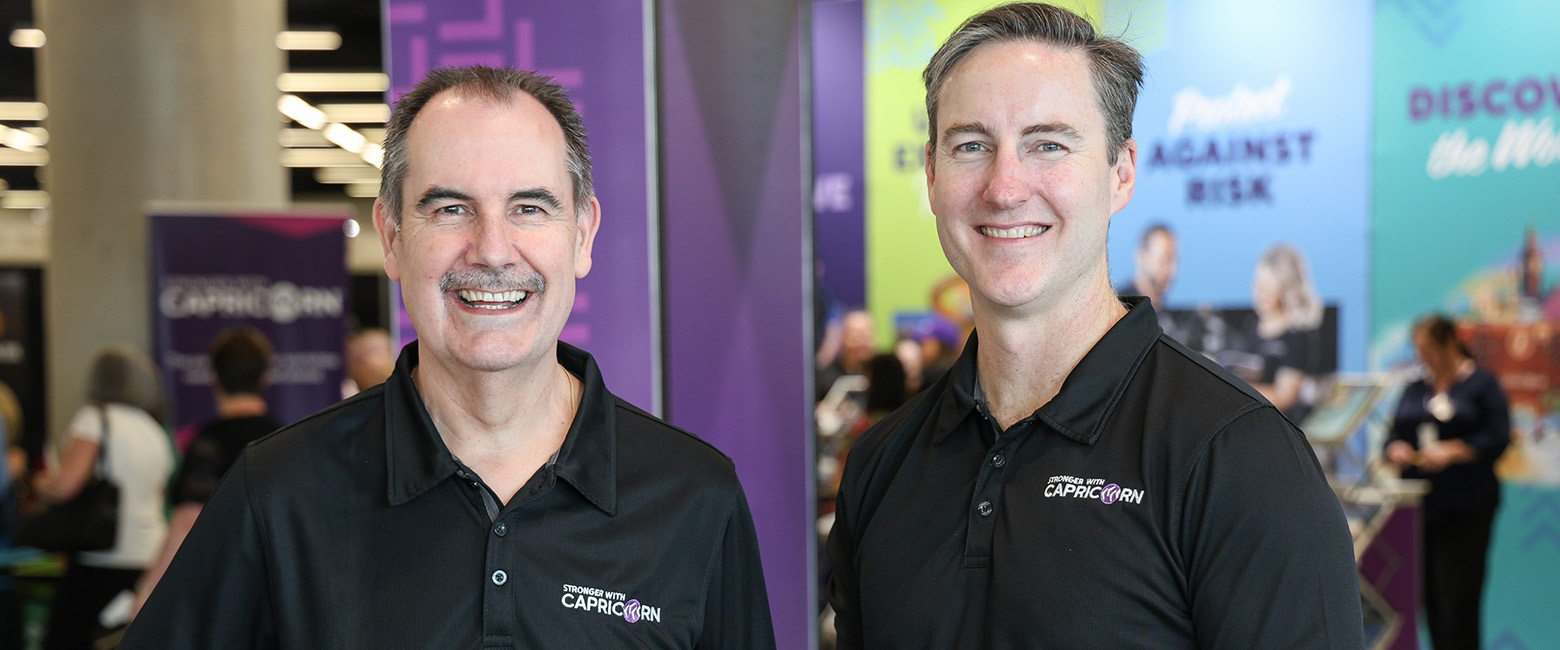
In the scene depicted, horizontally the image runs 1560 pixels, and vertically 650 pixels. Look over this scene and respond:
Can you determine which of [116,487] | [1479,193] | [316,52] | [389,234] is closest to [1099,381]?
[389,234]

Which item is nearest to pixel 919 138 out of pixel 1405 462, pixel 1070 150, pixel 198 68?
pixel 1405 462

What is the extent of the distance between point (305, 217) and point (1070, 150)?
4681 mm

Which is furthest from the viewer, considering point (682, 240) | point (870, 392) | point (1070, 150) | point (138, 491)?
point (870, 392)

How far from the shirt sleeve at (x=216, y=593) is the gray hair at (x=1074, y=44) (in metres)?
1.09

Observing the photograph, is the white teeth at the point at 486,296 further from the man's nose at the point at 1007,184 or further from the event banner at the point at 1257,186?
the event banner at the point at 1257,186

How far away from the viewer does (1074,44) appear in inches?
60.7

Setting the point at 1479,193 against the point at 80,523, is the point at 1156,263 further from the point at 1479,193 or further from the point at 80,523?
the point at 80,523

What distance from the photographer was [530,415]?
1664mm

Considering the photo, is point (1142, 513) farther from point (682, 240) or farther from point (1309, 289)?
point (1309, 289)

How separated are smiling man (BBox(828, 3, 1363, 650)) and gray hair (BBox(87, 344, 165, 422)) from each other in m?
4.09

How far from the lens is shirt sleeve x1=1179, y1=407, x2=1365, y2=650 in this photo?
130 cm

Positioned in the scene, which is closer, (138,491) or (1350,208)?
(138,491)

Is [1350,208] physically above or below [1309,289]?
above

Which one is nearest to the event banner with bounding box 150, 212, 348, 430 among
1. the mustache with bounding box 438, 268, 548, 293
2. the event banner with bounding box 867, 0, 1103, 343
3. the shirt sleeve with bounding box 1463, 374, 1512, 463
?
the event banner with bounding box 867, 0, 1103, 343
